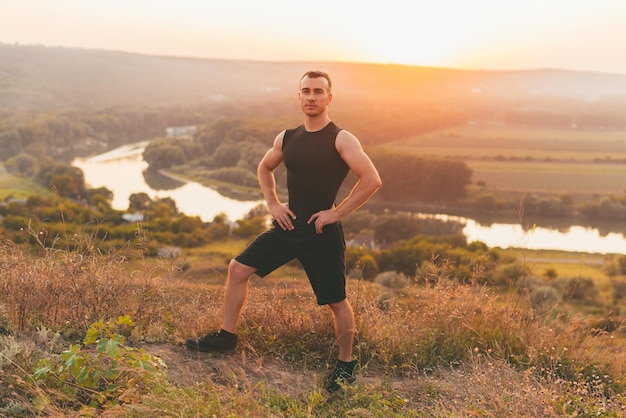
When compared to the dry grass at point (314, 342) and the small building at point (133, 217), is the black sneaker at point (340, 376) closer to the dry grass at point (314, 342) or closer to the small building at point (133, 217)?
the dry grass at point (314, 342)

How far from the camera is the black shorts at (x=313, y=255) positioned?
123 inches

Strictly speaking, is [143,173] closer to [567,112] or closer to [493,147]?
[493,147]

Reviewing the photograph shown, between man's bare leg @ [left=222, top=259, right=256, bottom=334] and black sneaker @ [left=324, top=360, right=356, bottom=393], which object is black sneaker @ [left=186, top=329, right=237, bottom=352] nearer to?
man's bare leg @ [left=222, top=259, right=256, bottom=334]

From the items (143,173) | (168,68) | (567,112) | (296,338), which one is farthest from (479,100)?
(296,338)

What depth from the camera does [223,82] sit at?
127875 mm

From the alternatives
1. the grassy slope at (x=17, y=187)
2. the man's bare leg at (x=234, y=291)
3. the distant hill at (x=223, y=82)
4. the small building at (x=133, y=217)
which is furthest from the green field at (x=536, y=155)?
the man's bare leg at (x=234, y=291)

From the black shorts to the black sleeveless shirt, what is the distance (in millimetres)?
126

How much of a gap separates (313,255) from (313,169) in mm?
519

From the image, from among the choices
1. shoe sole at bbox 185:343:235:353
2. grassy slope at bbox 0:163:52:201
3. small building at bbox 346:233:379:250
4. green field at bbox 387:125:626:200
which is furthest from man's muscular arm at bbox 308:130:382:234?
green field at bbox 387:125:626:200

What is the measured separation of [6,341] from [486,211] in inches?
2247

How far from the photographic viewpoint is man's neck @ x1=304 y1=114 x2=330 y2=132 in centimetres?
311

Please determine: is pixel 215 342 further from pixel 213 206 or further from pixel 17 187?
pixel 17 187

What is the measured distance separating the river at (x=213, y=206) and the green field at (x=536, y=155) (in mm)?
10169

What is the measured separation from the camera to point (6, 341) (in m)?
2.95
